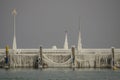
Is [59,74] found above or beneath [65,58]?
beneath

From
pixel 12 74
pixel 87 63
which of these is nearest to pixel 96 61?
pixel 87 63

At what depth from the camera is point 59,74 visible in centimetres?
13962

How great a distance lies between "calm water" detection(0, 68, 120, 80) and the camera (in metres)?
129

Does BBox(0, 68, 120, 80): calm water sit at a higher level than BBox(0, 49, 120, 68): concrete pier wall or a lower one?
lower

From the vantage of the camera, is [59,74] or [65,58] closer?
[59,74]

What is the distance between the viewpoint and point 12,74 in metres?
140

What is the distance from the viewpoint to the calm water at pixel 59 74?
129 meters

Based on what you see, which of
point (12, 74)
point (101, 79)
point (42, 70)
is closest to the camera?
point (101, 79)

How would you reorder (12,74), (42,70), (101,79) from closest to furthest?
(101,79) < (12,74) < (42,70)

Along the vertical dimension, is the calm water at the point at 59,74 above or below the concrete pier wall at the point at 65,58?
below

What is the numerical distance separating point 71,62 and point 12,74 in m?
20.9

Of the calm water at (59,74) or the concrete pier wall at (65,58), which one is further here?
the concrete pier wall at (65,58)

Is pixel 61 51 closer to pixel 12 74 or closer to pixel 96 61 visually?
pixel 96 61

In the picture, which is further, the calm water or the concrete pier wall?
the concrete pier wall
